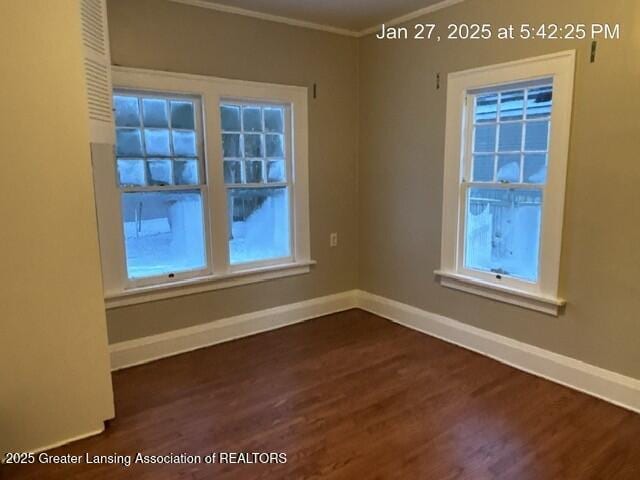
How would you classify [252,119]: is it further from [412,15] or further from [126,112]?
[412,15]

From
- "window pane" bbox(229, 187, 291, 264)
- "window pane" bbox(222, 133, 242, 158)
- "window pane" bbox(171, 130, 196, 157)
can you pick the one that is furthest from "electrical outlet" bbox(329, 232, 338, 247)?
"window pane" bbox(171, 130, 196, 157)

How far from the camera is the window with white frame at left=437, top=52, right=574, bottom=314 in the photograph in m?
2.72

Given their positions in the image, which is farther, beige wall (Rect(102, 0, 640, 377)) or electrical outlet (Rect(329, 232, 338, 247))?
electrical outlet (Rect(329, 232, 338, 247))

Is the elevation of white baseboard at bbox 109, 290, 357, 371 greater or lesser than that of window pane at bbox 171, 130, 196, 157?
lesser

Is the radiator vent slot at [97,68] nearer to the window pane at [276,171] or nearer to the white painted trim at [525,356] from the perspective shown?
the window pane at [276,171]

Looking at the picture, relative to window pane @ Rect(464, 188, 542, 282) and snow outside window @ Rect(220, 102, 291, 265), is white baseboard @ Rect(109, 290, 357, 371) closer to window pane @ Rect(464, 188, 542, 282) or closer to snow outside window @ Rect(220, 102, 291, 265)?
snow outside window @ Rect(220, 102, 291, 265)

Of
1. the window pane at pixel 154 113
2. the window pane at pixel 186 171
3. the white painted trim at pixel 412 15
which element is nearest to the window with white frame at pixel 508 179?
the white painted trim at pixel 412 15

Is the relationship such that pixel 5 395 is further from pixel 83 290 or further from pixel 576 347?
pixel 576 347

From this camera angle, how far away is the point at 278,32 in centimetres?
347

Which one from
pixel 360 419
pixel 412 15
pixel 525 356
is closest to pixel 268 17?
pixel 412 15

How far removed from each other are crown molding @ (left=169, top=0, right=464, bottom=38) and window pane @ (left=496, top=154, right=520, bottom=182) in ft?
3.53

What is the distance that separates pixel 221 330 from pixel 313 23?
96.0 inches

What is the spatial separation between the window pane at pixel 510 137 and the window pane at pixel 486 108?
0.11 metres

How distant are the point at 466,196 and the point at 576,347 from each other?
1.18 meters
